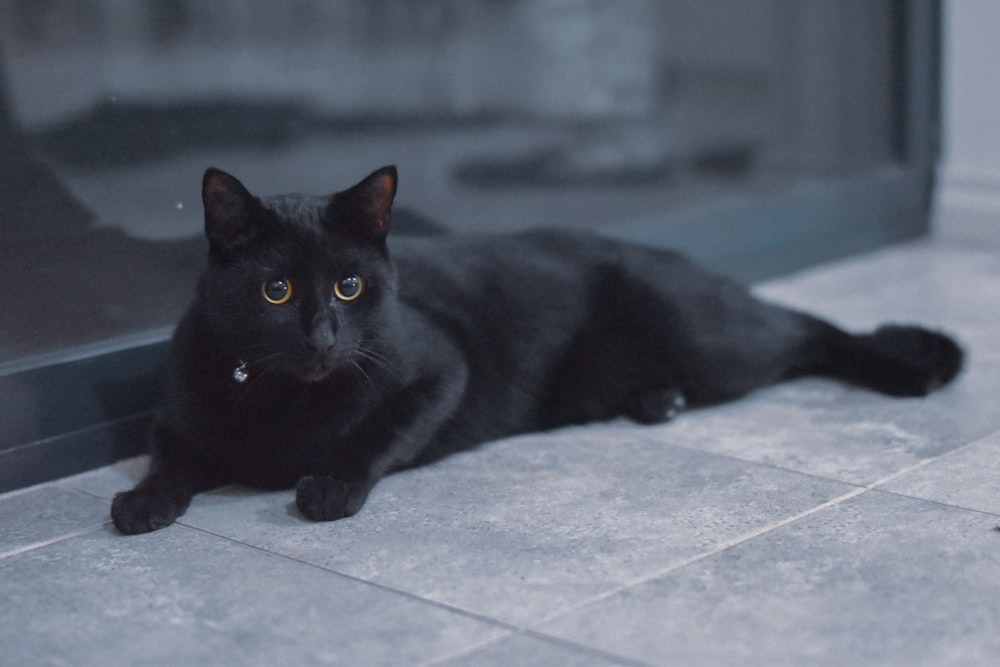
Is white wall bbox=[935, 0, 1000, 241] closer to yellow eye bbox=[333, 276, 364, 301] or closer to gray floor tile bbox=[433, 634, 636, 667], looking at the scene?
yellow eye bbox=[333, 276, 364, 301]

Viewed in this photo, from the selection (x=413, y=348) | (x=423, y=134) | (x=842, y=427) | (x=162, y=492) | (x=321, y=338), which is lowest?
(x=842, y=427)

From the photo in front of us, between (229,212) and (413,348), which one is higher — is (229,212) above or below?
above

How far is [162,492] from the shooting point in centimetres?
213

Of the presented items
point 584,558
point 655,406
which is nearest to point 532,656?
point 584,558

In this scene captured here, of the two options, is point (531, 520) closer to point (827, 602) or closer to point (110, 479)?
point (827, 602)

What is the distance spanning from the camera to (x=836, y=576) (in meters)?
1.81

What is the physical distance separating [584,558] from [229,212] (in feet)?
2.57

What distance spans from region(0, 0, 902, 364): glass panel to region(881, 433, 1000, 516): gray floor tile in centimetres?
141

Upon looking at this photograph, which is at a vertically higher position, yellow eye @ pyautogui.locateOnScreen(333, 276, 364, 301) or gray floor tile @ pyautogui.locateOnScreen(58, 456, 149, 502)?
yellow eye @ pyautogui.locateOnScreen(333, 276, 364, 301)

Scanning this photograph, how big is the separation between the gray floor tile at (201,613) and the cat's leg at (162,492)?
5cm

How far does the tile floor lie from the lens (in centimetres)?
164

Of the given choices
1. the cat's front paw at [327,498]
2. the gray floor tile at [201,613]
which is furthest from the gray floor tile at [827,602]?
the cat's front paw at [327,498]

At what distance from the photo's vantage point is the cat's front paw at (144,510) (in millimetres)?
2062

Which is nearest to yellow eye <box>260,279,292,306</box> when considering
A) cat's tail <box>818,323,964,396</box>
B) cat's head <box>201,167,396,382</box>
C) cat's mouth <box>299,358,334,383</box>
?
cat's head <box>201,167,396,382</box>
